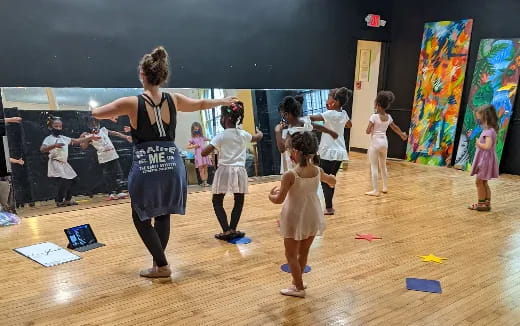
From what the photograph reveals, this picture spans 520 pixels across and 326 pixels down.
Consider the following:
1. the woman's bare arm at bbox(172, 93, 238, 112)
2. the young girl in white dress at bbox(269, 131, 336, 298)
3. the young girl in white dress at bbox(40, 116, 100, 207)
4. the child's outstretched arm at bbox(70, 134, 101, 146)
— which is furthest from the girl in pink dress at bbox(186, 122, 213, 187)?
the young girl in white dress at bbox(269, 131, 336, 298)

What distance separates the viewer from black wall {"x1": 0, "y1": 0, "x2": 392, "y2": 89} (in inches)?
209

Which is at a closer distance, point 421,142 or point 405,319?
point 405,319

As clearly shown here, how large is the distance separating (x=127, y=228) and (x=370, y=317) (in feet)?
8.27

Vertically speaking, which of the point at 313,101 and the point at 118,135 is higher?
the point at 313,101

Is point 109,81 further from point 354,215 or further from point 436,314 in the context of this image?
point 436,314

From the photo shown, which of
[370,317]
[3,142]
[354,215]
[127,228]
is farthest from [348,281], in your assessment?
[3,142]

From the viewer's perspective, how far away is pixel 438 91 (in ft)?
28.2

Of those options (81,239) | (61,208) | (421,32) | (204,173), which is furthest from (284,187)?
(421,32)

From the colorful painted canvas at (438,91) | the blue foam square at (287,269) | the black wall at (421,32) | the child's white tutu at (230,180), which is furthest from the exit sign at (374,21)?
the blue foam square at (287,269)

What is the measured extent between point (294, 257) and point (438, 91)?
21.3 ft

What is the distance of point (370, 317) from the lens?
117 inches

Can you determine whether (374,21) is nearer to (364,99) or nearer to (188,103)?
(364,99)

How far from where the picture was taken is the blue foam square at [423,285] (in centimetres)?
339

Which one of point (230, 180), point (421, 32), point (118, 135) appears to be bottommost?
point (230, 180)
